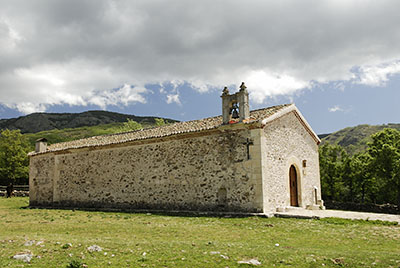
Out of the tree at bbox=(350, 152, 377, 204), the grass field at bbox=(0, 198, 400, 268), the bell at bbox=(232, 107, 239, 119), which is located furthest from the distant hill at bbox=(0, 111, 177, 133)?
the grass field at bbox=(0, 198, 400, 268)

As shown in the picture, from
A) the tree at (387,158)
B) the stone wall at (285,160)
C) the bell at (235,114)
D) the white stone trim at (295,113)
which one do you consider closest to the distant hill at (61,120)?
the tree at (387,158)

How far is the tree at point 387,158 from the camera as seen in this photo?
88.3 feet

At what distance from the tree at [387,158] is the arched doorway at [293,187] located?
47.5 ft

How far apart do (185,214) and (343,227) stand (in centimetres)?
697

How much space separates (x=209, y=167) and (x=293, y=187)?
5.10 meters

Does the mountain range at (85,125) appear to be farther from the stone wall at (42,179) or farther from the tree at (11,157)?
the stone wall at (42,179)

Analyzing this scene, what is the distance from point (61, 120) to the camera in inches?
5610

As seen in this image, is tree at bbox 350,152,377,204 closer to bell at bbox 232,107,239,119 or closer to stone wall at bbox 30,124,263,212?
bell at bbox 232,107,239,119

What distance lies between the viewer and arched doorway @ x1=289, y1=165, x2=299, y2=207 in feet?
55.3

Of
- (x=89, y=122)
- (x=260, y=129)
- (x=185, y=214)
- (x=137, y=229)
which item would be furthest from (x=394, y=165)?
(x=89, y=122)

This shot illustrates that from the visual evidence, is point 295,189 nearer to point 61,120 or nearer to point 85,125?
point 85,125

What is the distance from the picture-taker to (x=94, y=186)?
19750mm

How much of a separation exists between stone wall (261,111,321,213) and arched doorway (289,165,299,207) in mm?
204

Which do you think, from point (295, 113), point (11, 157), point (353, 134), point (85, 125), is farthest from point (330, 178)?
point (85, 125)
